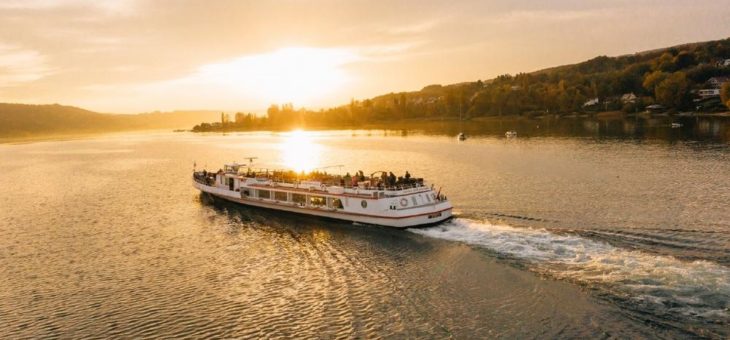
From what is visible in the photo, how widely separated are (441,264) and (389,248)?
6.74 metres

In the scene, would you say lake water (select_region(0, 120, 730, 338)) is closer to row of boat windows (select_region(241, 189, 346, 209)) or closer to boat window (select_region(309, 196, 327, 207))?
row of boat windows (select_region(241, 189, 346, 209))

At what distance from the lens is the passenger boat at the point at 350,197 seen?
178 feet

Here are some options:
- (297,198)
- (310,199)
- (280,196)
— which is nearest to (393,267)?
(310,199)

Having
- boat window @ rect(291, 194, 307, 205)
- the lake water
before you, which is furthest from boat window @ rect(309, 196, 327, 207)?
the lake water

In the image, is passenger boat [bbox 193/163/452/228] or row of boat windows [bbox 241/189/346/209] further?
row of boat windows [bbox 241/189/346/209]

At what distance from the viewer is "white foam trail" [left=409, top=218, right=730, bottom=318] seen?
32.1 meters

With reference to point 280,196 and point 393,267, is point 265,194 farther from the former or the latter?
point 393,267

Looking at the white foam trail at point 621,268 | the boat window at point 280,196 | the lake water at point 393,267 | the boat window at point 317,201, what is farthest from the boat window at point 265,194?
the white foam trail at point 621,268

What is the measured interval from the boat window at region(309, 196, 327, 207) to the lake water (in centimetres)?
253

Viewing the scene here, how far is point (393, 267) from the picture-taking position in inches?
1674

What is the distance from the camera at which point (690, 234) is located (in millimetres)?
45688

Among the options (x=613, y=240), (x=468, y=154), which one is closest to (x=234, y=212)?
(x=613, y=240)

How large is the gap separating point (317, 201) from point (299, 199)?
321 cm

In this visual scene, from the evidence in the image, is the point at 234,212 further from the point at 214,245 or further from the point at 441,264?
the point at 441,264
